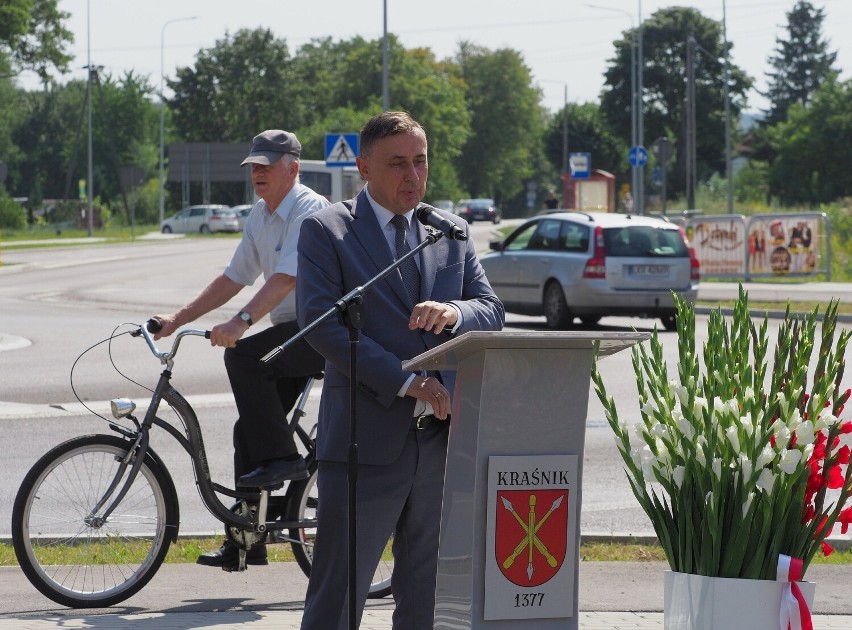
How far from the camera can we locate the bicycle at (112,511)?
5602mm

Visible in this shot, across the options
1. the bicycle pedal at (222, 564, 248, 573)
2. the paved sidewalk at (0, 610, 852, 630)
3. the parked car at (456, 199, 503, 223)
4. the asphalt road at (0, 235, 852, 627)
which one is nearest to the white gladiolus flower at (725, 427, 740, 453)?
the paved sidewalk at (0, 610, 852, 630)

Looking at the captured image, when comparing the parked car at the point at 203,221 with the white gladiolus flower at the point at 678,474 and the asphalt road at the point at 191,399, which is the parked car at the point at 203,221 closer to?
the asphalt road at the point at 191,399

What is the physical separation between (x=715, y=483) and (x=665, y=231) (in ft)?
54.9

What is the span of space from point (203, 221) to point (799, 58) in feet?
204

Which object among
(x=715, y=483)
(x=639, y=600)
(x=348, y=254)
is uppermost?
(x=348, y=254)

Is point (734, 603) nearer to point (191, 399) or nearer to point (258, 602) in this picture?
point (258, 602)

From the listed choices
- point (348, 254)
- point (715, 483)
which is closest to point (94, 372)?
point (348, 254)

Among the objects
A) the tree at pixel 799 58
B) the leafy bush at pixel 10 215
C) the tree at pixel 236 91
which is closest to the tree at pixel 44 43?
the leafy bush at pixel 10 215

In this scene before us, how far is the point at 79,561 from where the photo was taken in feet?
18.8

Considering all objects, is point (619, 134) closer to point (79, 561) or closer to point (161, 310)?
point (161, 310)

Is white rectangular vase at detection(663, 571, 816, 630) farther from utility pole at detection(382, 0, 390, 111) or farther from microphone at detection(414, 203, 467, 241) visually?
utility pole at detection(382, 0, 390, 111)

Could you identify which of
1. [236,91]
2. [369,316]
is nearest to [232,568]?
[369,316]

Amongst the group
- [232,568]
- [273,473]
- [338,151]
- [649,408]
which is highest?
[338,151]

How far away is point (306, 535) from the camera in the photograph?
6.04 metres
